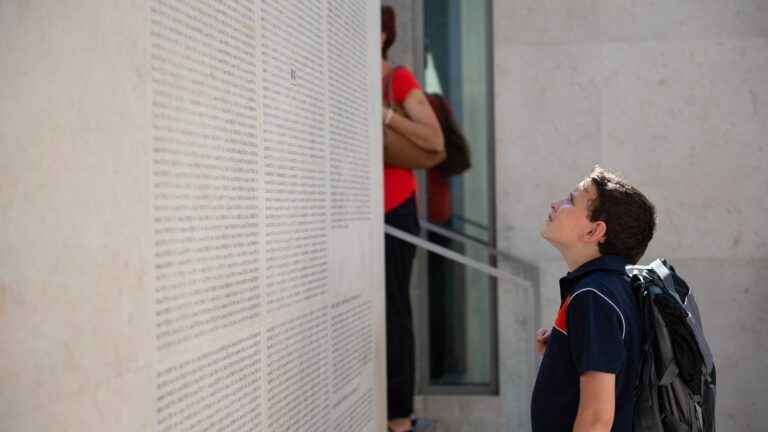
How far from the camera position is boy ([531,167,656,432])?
2.52 m

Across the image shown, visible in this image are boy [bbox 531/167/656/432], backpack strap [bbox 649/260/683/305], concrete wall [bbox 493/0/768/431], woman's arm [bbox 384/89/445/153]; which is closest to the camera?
boy [bbox 531/167/656/432]

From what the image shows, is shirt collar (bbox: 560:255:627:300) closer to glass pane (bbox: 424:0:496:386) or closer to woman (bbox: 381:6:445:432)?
woman (bbox: 381:6:445:432)

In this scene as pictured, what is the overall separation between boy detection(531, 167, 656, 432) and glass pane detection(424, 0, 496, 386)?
2.78 meters

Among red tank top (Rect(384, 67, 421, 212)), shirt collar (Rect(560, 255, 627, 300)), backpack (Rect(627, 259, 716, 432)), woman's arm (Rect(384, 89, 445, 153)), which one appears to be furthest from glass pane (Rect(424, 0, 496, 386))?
backpack (Rect(627, 259, 716, 432))

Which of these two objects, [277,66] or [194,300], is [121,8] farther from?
[277,66]

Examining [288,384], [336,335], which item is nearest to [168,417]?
[288,384]

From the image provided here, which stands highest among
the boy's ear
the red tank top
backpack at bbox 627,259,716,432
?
the red tank top

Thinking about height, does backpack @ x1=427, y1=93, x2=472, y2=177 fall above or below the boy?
above

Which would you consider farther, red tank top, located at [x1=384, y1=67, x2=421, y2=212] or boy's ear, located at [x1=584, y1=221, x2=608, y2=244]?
red tank top, located at [x1=384, y1=67, x2=421, y2=212]

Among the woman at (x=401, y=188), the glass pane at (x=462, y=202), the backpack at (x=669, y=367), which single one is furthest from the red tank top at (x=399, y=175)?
the backpack at (x=669, y=367)

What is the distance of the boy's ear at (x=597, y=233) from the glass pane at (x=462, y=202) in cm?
284

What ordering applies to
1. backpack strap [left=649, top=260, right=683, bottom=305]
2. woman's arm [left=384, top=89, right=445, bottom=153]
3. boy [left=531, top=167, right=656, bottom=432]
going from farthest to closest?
woman's arm [left=384, top=89, right=445, bottom=153] < backpack strap [left=649, top=260, right=683, bottom=305] < boy [left=531, top=167, right=656, bottom=432]

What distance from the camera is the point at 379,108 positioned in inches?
160

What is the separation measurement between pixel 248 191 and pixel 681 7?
12.7 feet
